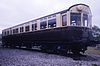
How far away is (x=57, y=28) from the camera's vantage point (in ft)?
47.4

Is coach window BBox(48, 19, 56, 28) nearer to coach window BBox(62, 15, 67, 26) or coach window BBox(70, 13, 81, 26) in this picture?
coach window BBox(62, 15, 67, 26)

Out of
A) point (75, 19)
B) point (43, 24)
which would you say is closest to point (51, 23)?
point (43, 24)

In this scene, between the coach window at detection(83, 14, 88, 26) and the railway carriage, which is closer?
the railway carriage

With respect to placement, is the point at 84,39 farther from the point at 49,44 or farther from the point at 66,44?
the point at 49,44

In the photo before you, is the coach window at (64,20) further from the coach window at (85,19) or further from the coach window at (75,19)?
the coach window at (85,19)

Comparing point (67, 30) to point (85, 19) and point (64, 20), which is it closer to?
point (64, 20)

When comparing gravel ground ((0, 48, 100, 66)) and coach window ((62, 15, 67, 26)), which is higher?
coach window ((62, 15, 67, 26))

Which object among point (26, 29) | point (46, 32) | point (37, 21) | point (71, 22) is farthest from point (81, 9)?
point (26, 29)

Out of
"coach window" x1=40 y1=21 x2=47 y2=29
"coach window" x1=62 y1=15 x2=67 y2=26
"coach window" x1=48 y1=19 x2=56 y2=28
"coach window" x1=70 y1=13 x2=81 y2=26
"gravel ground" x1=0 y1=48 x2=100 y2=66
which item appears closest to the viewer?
"gravel ground" x1=0 y1=48 x2=100 y2=66

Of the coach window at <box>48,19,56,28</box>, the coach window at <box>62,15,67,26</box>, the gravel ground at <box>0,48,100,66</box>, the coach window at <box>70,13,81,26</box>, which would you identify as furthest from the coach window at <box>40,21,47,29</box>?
the gravel ground at <box>0,48,100,66</box>

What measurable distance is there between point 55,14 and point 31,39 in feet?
18.4

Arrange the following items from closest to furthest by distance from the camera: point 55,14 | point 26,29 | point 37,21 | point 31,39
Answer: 1. point 55,14
2. point 37,21
3. point 31,39
4. point 26,29

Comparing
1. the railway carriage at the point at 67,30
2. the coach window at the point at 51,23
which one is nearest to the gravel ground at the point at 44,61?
the railway carriage at the point at 67,30

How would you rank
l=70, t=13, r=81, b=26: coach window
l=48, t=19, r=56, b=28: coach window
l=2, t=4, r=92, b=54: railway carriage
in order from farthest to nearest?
l=48, t=19, r=56, b=28: coach window
l=70, t=13, r=81, b=26: coach window
l=2, t=4, r=92, b=54: railway carriage
